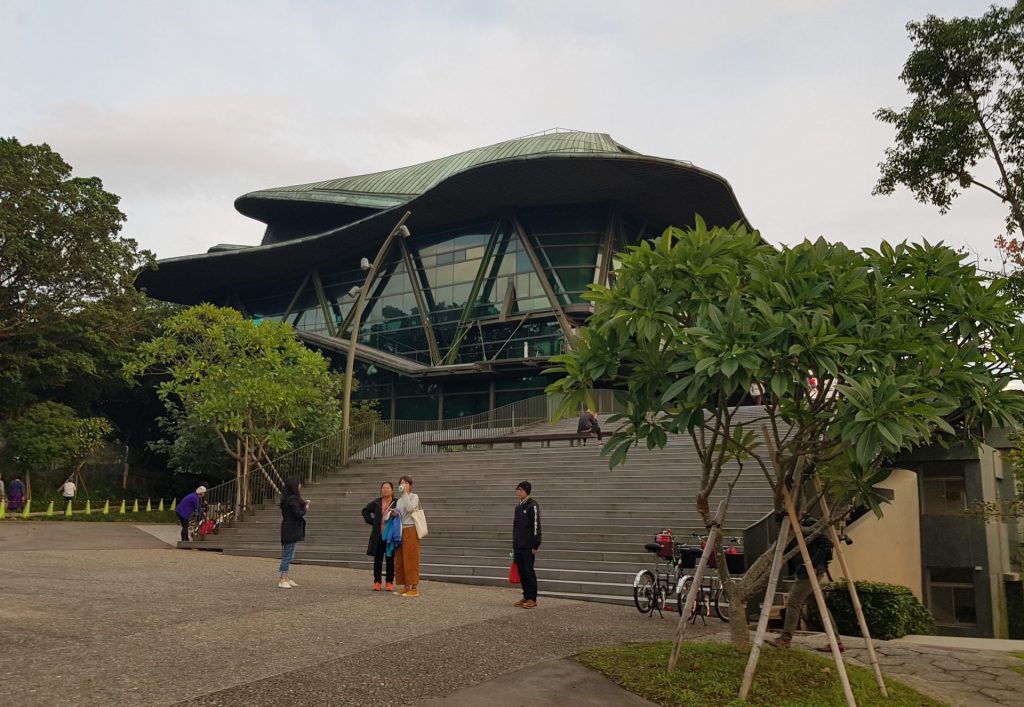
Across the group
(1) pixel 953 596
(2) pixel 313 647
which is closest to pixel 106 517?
(2) pixel 313 647

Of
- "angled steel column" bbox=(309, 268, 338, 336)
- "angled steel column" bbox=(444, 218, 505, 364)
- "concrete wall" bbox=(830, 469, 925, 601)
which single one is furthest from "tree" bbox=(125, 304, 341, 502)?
"angled steel column" bbox=(309, 268, 338, 336)

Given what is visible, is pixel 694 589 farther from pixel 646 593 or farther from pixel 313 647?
pixel 313 647

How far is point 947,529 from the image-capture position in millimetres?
17969

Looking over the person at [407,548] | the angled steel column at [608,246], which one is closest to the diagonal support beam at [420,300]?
the angled steel column at [608,246]

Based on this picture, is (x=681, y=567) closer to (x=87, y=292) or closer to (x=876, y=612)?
(x=876, y=612)

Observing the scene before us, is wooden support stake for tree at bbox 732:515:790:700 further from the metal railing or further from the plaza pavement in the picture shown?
Answer: the metal railing

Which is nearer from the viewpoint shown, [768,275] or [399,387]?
[768,275]

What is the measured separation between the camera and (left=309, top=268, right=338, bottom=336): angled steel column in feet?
147

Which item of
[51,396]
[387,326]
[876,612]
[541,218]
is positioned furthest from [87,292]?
[876,612]

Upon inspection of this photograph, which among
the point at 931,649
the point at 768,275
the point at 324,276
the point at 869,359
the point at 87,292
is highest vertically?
the point at 324,276

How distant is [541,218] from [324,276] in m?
14.6

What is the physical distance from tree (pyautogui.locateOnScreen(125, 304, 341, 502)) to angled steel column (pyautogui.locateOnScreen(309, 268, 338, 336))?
64.4 feet

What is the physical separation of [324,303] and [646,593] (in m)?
38.2

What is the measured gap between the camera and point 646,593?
33.3 feet
